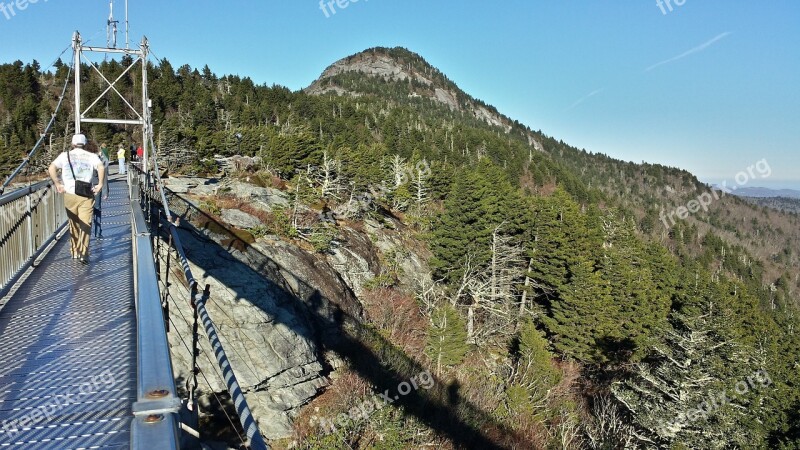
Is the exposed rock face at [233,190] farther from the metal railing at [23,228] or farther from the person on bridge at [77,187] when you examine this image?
the person on bridge at [77,187]

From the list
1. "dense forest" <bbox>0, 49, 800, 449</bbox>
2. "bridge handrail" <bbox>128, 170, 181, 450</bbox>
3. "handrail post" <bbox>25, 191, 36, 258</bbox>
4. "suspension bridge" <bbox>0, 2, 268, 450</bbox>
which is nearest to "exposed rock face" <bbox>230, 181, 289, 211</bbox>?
"dense forest" <bbox>0, 49, 800, 449</bbox>

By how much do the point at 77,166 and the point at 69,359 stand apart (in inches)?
168

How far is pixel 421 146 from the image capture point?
9550cm

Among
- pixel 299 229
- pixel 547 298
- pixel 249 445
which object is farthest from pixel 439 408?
pixel 547 298

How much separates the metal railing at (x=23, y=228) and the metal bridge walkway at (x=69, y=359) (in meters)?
0.22

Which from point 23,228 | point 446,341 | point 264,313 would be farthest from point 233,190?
point 23,228

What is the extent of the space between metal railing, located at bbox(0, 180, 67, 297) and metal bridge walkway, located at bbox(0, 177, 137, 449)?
8.6 inches

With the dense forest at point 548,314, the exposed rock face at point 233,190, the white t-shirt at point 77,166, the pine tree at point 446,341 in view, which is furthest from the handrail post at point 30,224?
the pine tree at point 446,341

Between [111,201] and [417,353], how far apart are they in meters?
16.2

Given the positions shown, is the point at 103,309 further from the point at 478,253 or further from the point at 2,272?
the point at 478,253

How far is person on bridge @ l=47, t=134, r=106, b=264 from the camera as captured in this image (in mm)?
6906

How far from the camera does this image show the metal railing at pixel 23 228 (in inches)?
228

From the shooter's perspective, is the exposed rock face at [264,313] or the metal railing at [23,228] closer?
the metal railing at [23,228]

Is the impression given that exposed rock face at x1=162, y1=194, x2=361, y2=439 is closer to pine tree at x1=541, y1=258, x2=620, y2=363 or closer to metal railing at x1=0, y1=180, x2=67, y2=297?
metal railing at x1=0, y1=180, x2=67, y2=297
